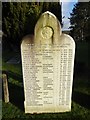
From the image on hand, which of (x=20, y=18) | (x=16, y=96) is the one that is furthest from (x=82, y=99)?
(x=20, y=18)

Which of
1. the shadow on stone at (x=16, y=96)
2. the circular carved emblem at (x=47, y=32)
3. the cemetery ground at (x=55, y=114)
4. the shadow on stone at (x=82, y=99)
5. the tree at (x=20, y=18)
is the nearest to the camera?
the circular carved emblem at (x=47, y=32)

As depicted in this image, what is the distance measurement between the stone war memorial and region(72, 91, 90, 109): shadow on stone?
645mm

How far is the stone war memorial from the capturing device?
6.62m

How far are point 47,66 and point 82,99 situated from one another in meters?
1.74

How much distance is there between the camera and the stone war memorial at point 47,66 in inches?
261

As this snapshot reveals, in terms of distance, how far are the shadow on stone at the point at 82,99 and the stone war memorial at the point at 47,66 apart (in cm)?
64

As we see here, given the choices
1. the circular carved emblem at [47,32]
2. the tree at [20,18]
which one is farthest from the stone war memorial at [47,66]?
the tree at [20,18]

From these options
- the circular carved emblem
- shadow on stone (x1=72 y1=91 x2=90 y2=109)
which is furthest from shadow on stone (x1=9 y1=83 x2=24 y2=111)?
the circular carved emblem

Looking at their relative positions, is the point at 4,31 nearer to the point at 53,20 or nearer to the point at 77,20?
the point at 53,20

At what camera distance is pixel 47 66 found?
6793 mm

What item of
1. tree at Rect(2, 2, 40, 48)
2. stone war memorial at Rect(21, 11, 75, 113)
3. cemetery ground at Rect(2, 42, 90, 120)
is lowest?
cemetery ground at Rect(2, 42, 90, 120)

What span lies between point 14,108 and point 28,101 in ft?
2.05

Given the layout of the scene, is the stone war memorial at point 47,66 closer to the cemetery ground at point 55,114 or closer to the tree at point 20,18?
the cemetery ground at point 55,114

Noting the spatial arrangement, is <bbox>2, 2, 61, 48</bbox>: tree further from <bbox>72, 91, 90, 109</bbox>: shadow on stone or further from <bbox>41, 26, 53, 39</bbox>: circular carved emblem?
<bbox>41, 26, 53, 39</bbox>: circular carved emblem
